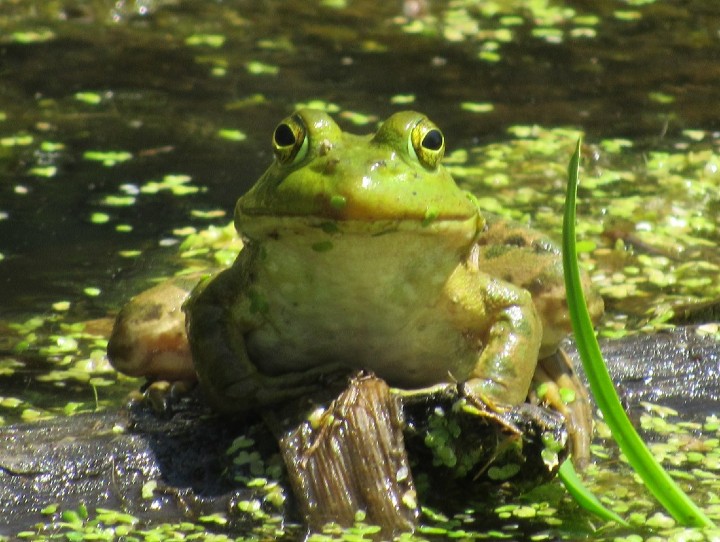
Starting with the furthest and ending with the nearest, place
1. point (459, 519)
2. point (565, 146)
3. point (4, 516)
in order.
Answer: point (565, 146) < point (459, 519) < point (4, 516)

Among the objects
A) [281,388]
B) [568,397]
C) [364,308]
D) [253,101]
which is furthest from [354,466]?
[253,101]

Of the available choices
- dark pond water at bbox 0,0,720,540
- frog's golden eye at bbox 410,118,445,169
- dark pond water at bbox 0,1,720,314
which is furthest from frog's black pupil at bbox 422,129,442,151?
dark pond water at bbox 0,1,720,314

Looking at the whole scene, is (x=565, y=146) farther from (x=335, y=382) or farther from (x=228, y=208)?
(x=335, y=382)

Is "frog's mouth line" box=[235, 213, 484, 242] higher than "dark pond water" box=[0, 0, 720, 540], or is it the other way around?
"frog's mouth line" box=[235, 213, 484, 242]

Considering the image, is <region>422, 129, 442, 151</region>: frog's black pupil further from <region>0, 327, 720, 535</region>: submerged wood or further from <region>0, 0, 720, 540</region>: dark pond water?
<region>0, 0, 720, 540</region>: dark pond water

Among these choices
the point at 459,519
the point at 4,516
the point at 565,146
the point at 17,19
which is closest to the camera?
the point at 4,516

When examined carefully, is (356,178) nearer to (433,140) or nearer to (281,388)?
(433,140)

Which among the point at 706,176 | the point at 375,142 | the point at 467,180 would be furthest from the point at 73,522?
the point at 706,176

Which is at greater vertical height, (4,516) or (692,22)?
(4,516)
